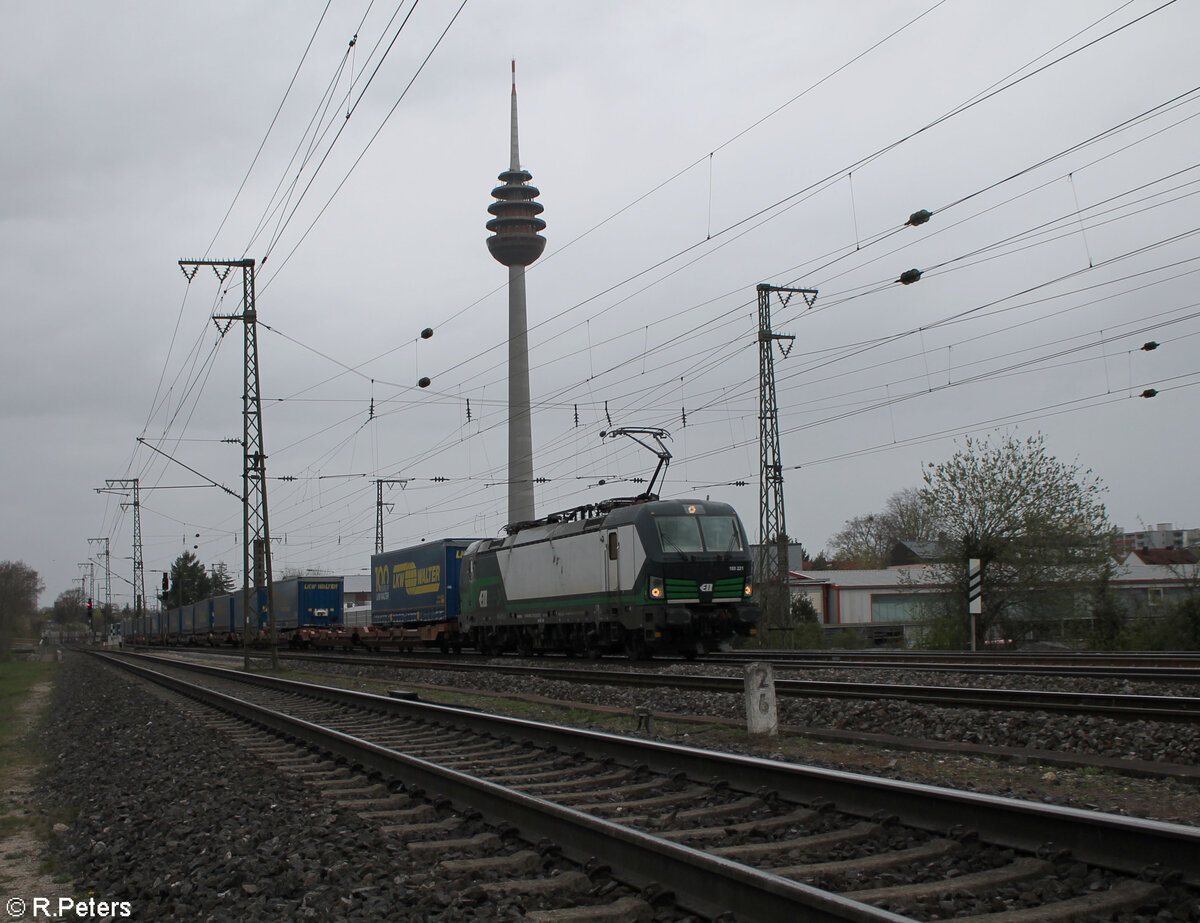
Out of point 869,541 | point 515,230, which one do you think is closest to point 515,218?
point 515,230

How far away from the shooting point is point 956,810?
5.31 meters

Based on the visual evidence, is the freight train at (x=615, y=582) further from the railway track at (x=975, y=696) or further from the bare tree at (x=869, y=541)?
the bare tree at (x=869, y=541)

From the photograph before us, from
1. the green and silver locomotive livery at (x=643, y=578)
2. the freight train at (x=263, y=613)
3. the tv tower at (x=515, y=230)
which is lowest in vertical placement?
the freight train at (x=263, y=613)

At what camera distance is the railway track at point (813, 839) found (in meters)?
4.27

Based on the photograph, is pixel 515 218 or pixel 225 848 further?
pixel 515 218

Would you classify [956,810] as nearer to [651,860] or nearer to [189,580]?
A: [651,860]

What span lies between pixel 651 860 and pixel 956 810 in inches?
66.7

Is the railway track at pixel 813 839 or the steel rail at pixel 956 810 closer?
the railway track at pixel 813 839

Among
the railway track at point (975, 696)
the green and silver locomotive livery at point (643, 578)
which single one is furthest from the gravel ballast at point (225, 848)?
the green and silver locomotive livery at point (643, 578)

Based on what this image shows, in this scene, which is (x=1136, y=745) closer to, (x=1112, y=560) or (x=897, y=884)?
(x=897, y=884)

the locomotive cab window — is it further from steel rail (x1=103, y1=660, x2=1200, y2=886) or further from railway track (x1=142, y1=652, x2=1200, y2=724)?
steel rail (x1=103, y1=660, x2=1200, y2=886)

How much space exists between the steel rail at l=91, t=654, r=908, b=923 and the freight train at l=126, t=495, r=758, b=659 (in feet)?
43.0

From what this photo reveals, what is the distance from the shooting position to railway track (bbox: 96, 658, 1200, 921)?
4.27 meters

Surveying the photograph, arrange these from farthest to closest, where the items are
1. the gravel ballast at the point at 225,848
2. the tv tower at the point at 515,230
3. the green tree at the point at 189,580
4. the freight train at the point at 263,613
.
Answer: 1. the green tree at the point at 189,580
2. the tv tower at the point at 515,230
3. the freight train at the point at 263,613
4. the gravel ballast at the point at 225,848
